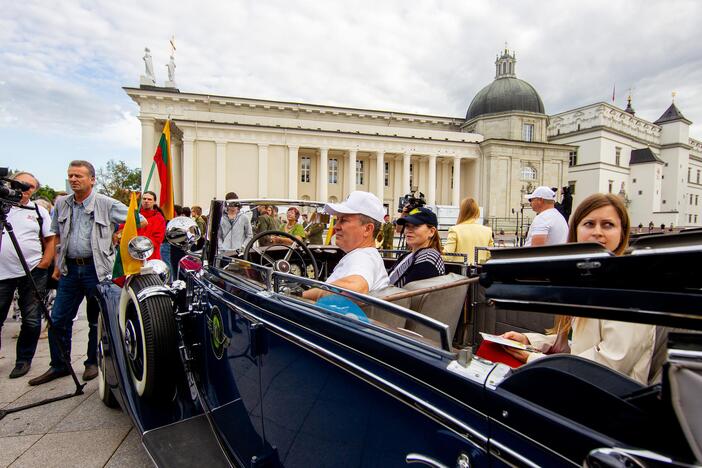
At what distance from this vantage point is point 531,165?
43.9 metres

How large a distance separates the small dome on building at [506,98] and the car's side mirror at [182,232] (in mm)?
50872

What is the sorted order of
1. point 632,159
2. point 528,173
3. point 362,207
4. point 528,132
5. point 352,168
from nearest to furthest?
point 362,207 < point 352,168 < point 528,173 < point 528,132 < point 632,159

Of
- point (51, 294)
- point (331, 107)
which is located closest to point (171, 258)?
point (51, 294)

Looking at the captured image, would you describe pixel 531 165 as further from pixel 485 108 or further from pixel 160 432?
pixel 160 432

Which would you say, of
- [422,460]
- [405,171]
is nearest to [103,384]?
[422,460]

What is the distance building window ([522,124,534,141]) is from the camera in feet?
152

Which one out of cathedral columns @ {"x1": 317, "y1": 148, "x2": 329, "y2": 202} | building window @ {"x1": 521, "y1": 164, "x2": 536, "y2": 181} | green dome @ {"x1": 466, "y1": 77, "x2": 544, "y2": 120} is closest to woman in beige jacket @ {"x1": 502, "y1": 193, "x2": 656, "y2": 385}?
cathedral columns @ {"x1": 317, "y1": 148, "x2": 329, "y2": 202}

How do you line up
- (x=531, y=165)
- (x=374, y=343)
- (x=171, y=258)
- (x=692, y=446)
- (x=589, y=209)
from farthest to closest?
1. (x=531, y=165)
2. (x=171, y=258)
3. (x=589, y=209)
4. (x=374, y=343)
5. (x=692, y=446)

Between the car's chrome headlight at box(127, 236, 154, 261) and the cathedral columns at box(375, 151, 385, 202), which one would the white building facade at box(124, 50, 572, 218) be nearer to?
the cathedral columns at box(375, 151, 385, 202)

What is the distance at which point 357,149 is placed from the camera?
40312 mm

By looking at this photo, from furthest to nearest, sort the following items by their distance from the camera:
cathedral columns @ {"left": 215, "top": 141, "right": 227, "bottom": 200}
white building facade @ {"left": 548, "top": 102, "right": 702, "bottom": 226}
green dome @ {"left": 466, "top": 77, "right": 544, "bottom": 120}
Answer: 1. white building facade @ {"left": 548, "top": 102, "right": 702, "bottom": 226}
2. green dome @ {"left": 466, "top": 77, "right": 544, "bottom": 120}
3. cathedral columns @ {"left": 215, "top": 141, "right": 227, "bottom": 200}

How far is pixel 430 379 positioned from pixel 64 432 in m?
3.25

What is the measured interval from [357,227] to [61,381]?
3600 millimetres

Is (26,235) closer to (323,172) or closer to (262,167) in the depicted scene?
(262,167)
